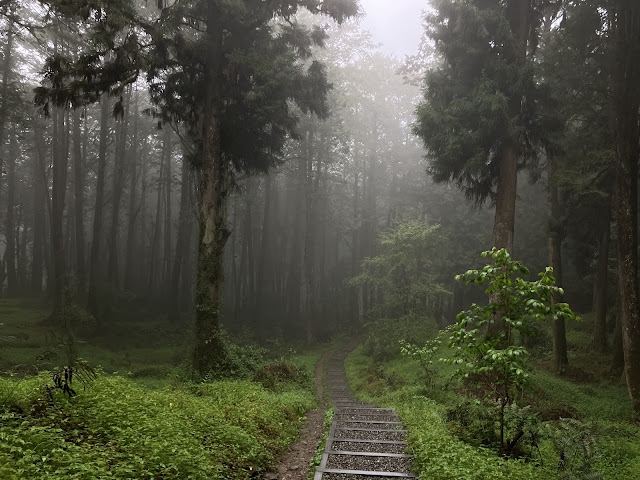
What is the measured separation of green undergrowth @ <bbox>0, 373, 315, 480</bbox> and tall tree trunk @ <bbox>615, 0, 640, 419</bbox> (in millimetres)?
8621

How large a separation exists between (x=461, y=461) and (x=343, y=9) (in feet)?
45.1

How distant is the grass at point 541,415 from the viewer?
18.5ft

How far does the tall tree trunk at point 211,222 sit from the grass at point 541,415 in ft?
17.1

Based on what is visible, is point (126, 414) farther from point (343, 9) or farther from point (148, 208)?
point (148, 208)

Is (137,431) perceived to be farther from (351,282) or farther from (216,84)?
(351,282)

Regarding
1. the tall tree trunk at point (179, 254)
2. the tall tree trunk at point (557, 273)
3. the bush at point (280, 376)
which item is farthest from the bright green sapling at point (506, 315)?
the tall tree trunk at point (179, 254)

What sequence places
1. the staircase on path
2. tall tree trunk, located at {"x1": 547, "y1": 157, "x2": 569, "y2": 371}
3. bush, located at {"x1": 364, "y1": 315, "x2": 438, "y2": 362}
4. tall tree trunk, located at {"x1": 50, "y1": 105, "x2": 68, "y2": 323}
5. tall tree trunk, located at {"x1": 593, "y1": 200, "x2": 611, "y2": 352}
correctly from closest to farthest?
1. the staircase on path
2. tall tree trunk, located at {"x1": 547, "y1": 157, "x2": 569, "y2": 371}
3. tall tree trunk, located at {"x1": 593, "y1": 200, "x2": 611, "y2": 352}
4. tall tree trunk, located at {"x1": 50, "y1": 105, "x2": 68, "y2": 323}
5. bush, located at {"x1": 364, "y1": 315, "x2": 438, "y2": 362}

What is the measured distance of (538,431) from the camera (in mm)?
6238

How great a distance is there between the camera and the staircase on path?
6002 millimetres

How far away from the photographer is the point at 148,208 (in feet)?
148

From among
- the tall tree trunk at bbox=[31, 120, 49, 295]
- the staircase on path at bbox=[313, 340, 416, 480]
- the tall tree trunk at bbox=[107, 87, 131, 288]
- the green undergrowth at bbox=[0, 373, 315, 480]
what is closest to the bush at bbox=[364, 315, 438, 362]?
the staircase on path at bbox=[313, 340, 416, 480]

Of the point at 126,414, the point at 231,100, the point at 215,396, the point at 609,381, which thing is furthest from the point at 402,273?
the point at 126,414

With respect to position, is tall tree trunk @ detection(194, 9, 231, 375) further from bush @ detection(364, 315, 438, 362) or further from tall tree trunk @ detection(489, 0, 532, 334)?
bush @ detection(364, 315, 438, 362)

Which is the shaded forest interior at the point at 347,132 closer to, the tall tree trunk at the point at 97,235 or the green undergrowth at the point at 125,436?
the tall tree trunk at the point at 97,235
